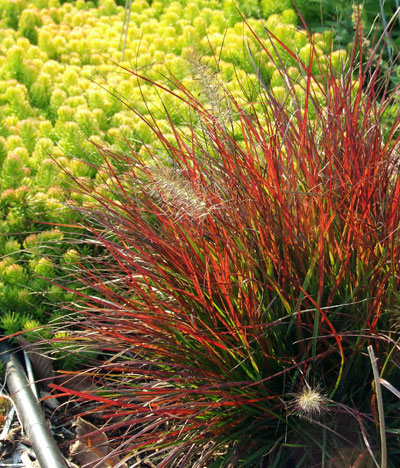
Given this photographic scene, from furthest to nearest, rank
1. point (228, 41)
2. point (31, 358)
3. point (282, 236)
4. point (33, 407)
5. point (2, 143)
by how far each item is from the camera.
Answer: point (228, 41) → point (2, 143) → point (31, 358) → point (33, 407) → point (282, 236)

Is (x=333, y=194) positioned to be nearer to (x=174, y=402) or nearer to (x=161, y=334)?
(x=161, y=334)

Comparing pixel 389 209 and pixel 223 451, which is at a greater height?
pixel 389 209

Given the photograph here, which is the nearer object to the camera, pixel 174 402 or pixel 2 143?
pixel 174 402

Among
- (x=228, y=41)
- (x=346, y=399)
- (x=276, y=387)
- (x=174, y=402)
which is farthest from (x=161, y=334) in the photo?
(x=228, y=41)

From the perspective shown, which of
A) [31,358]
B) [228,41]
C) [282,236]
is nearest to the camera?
[282,236]

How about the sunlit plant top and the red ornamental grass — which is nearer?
the red ornamental grass

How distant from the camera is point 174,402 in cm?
206

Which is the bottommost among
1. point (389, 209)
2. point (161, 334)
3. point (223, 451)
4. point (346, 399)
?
point (223, 451)

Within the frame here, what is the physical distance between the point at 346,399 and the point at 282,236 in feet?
1.88

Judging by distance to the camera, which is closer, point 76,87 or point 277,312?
point 277,312

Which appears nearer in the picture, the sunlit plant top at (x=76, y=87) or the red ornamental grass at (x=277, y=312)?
the red ornamental grass at (x=277, y=312)

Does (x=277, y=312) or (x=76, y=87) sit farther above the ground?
(x=76, y=87)

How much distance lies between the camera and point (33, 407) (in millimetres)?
2350

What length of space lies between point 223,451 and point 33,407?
2.54ft
